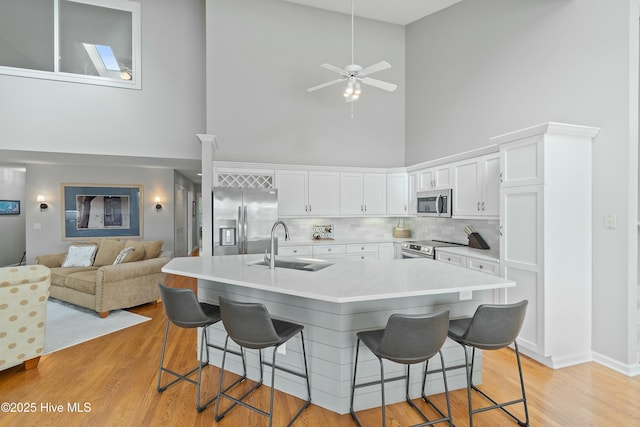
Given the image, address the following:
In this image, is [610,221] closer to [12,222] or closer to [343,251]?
[343,251]

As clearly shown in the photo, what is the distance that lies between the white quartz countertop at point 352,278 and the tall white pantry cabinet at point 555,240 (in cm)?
→ 80

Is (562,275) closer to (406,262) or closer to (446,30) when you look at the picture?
(406,262)

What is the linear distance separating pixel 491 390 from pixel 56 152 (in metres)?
6.38

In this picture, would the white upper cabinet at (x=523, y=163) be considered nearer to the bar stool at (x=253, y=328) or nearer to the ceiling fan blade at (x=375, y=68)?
the ceiling fan blade at (x=375, y=68)

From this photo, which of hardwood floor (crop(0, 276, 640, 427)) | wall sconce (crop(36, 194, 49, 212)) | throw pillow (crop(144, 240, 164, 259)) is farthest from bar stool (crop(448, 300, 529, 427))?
wall sconce (crop(36, 194, 49, 212))

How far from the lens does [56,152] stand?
4.98 m

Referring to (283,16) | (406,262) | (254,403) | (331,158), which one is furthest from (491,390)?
(283,16)

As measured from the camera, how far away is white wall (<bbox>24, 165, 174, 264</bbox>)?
6656 millimetres

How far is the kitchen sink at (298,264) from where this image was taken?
281 cm

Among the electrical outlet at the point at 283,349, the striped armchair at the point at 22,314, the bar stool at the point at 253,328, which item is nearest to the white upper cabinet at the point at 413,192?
the electrical outlet at the point at 283,349

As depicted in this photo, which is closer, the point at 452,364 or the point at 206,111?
the point at 452,364

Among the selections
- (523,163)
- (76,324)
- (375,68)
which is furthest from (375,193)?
(76,324)

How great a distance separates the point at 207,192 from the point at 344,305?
2.90m

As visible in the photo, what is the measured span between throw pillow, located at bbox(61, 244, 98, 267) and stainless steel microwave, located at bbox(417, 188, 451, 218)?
215 inches
